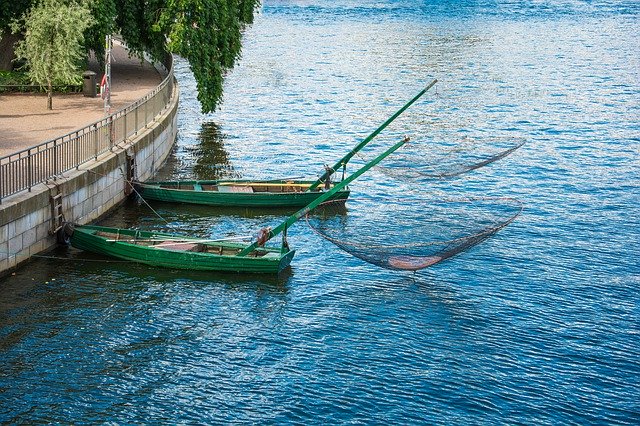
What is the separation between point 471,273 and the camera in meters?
35.6

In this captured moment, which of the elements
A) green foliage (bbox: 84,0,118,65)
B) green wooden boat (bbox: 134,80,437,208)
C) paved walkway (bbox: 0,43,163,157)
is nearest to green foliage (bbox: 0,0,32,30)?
green foliage (bbox: 84,0,118,65)

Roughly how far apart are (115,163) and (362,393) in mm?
16966

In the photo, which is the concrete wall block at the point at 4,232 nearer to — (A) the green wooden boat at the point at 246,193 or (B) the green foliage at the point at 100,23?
(A) the green wooden boat at the point at 246,193

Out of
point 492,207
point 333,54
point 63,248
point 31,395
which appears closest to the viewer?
point 31,395

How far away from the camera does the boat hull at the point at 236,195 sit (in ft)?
138

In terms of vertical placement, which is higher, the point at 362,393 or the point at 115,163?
the point at 115,163

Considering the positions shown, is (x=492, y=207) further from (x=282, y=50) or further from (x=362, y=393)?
(x=282, y=50)

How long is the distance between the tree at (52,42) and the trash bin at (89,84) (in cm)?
183

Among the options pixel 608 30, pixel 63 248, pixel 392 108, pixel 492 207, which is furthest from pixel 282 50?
pixel 63 248

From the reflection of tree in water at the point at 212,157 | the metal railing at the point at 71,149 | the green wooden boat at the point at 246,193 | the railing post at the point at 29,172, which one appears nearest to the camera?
the metal railing at the point at 71,149

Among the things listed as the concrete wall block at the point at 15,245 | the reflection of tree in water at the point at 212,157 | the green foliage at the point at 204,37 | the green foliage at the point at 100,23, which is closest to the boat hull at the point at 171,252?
the concrete wall block at the point at 15,245

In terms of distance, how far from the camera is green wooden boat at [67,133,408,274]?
34.3 metres

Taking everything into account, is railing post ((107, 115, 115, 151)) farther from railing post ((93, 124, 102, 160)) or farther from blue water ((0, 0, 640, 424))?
blue water ((0, 0, 640, 424))

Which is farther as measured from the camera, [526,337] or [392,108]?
[392,108]
